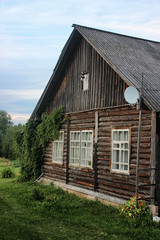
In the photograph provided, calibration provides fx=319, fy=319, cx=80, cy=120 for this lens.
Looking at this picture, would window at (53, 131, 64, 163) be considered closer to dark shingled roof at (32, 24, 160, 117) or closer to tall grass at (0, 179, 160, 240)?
dark shingled roof at (32, 24, 160, 117)

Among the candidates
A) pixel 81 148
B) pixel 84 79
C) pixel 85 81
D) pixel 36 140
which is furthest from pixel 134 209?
pixel 36 140

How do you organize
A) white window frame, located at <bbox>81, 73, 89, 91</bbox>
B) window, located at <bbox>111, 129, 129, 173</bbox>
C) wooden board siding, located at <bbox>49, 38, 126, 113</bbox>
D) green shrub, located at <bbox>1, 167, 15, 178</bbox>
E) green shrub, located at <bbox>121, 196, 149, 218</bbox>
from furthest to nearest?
green shrub, located at <bbox>1, 167, 15, 178</bbox> < white window frame, located at <bbox>81, 73, 89, 91</bbox> < wooden board siding, located at <bbox>49, 38, 126, 113</bbox> < window, located at <bbox>111, 129, 129, 173</bbox> < green shrub, located at <bbox>121, 196, 149, 218</bbox>

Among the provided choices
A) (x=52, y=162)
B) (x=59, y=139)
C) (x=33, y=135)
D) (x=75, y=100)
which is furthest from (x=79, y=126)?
(x=33, y=135)

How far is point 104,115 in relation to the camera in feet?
39.3

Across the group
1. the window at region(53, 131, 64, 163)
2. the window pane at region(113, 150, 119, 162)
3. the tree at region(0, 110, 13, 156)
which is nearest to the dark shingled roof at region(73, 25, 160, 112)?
the window pane at region(113, 150, 119, 162)

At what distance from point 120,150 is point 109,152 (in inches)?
30.8

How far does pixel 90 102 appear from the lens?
42.4 feet

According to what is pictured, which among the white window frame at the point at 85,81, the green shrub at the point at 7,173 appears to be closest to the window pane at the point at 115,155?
the white window frame at the point at 85,81

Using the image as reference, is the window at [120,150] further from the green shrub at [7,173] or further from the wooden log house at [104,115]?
the green shrub at [7,173]

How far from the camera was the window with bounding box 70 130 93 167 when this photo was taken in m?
12.9

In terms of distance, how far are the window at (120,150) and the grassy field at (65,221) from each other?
141cm

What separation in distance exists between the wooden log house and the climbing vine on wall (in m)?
0.46

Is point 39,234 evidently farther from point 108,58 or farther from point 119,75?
point 108,58

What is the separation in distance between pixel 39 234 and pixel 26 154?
10.0 metres
